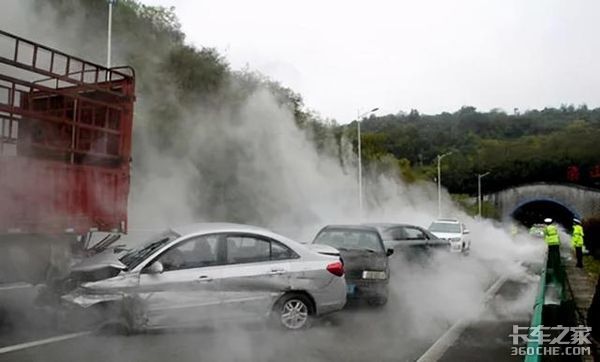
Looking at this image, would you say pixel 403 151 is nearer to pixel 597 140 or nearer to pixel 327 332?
pixel 597 140

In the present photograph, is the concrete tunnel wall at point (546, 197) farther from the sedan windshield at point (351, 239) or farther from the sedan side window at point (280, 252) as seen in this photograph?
the sedan side window at point (280, 252)

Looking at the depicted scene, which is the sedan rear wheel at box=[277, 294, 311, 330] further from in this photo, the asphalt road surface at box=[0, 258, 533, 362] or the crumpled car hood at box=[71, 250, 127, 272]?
the crumpled car hood at box=[71, 250, 127, 272]

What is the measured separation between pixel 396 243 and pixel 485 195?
220 feet

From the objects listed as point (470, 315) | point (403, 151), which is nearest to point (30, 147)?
point (470, 315)

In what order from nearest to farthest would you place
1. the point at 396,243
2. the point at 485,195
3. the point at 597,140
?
the point at 396,243, the point at 597,140, the point at 485,195

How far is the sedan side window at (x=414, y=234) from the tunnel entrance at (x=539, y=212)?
64489 mm

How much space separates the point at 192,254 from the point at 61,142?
234 cm

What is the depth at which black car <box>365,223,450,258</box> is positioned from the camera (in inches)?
538

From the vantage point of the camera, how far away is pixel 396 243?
13547mm

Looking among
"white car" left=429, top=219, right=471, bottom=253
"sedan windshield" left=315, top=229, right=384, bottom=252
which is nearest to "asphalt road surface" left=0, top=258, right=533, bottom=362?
"sedan windshield" left=315, top=229, right=384, bottom=252

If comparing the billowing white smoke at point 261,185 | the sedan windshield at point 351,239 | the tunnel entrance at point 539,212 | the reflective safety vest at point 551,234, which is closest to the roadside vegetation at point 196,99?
the billowing white smoke at point 261,185

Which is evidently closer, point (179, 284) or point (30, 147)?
point (179, 284)

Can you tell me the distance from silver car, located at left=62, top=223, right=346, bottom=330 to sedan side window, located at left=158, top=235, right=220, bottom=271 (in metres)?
0.01

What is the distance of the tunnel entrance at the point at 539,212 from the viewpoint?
7494cm
